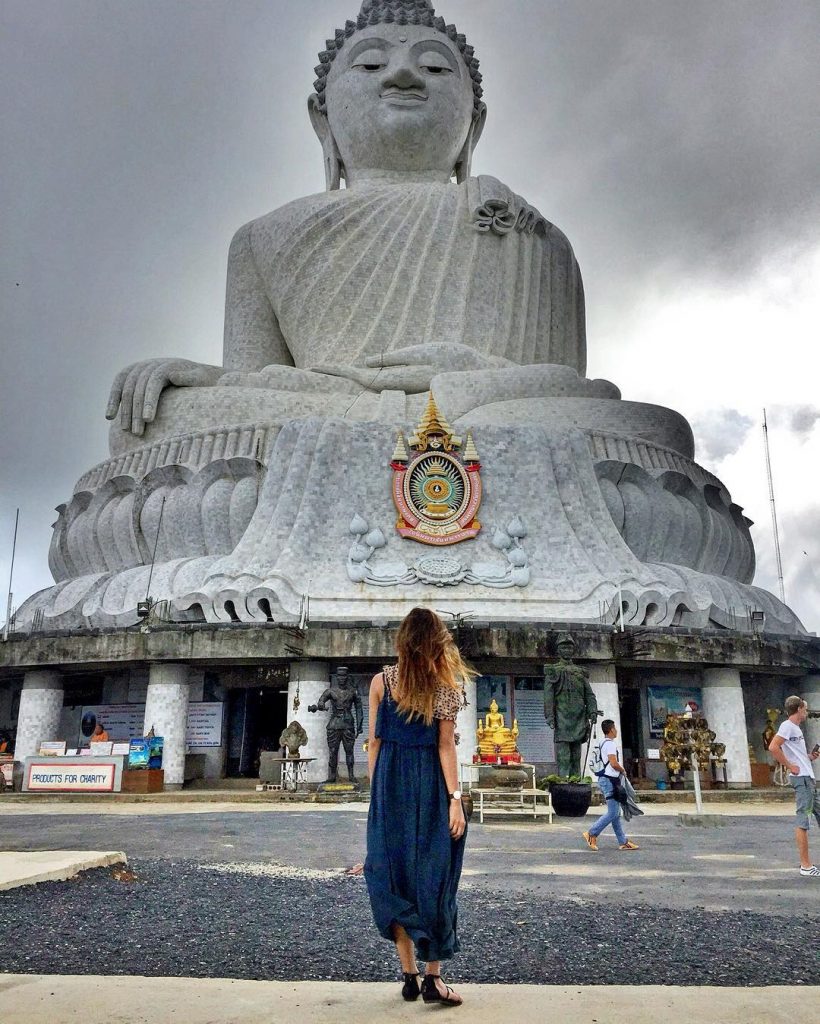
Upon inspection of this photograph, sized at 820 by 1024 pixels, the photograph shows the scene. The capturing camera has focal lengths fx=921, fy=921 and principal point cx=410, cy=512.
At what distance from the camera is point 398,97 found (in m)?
23.5

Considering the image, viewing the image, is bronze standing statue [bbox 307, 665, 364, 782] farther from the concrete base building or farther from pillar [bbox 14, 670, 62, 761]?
pillar [bbox 14, 670, 62, 761]

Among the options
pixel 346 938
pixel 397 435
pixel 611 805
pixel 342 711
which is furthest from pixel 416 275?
pixel 346 938

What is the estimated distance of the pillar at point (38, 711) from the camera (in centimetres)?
1555

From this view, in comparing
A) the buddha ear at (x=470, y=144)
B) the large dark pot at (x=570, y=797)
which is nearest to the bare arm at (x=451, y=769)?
the large dark pot at (x=570, y=797)

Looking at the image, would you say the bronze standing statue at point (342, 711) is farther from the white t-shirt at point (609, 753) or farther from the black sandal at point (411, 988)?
the black sandal at point (411, 988)

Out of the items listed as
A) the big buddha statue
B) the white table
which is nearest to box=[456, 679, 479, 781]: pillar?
the big buddha statue

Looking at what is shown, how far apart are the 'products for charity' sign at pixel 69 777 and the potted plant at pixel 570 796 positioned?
6.93 metres

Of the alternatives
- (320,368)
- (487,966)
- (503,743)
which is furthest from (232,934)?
(320,368)

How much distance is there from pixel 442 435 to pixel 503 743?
6614mm

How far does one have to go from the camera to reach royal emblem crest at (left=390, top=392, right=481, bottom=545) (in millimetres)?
16875

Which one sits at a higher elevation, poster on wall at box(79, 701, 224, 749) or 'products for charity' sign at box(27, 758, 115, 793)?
poster on wall at box(79, 701, 224, 749)

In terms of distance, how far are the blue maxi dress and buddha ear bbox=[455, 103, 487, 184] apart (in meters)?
24.5

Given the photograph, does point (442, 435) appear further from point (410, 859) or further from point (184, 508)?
point (410, 859)

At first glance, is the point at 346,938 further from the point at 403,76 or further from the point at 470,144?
the point at 470,144
